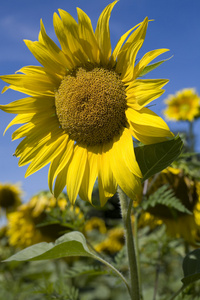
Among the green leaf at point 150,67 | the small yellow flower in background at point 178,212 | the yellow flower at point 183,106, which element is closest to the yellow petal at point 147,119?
the green leaf at point 150,67

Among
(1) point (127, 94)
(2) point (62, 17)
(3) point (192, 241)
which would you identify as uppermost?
(2) point (62, 17)

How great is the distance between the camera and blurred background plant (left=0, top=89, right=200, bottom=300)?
6.37ft

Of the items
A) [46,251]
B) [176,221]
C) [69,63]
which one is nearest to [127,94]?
[69,63]

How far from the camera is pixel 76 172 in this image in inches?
60.5

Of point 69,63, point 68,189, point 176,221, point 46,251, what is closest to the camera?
point 46,251

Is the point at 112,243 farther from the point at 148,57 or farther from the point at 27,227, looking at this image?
the point at 148,57

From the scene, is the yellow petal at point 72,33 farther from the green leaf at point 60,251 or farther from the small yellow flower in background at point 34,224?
the small yellow flower in background at point 34,224

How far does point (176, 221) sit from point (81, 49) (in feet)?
4.46

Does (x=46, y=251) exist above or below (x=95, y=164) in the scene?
below

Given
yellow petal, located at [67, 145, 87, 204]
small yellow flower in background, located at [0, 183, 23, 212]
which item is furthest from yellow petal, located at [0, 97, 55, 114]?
small yellow flower in background, located at [0, 183, 23, 212]

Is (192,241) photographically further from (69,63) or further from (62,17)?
(62,17)

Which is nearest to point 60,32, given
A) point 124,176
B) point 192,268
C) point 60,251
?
point 124,176

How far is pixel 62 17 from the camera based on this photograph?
154 centimetres

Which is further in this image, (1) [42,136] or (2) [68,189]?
(1) [42,136]
